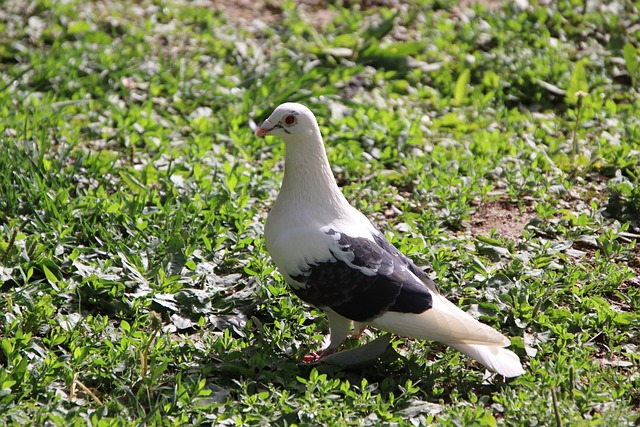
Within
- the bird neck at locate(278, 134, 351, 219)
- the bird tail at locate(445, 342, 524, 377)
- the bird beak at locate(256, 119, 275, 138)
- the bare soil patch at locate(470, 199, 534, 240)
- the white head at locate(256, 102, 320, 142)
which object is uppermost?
the white head at locate(256, 102, 320, 142)

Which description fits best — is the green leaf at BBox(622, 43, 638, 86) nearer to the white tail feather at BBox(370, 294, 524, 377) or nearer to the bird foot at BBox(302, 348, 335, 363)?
the white tail feather at BBox(370, 294, 524, 377)

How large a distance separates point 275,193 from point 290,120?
1.49 metres

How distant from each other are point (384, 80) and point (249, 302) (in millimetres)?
3084

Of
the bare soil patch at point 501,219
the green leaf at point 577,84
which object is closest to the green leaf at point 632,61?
the green leaf at point 577,84

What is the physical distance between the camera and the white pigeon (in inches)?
148

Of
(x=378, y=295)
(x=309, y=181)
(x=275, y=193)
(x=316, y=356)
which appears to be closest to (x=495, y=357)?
(x=378, y=295)

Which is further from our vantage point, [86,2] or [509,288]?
[86,2]

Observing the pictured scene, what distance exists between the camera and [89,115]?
6.19 meters

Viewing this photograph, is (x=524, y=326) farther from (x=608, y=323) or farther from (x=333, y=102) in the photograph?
(x=333, y=102)

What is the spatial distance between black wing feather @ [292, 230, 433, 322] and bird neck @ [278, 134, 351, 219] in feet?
0.73

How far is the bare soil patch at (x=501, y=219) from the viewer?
204 inches

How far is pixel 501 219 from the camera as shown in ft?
17.5

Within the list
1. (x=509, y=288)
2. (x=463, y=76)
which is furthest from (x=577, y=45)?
(x=509, y=288)

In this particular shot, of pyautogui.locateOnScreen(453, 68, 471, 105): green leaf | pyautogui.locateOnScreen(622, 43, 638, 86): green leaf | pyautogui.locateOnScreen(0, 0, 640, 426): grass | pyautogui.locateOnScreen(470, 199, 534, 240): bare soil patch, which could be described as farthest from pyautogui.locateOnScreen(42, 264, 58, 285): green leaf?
pyautogui.locateOnScreen(622, 43, 638, 86): green leaf
